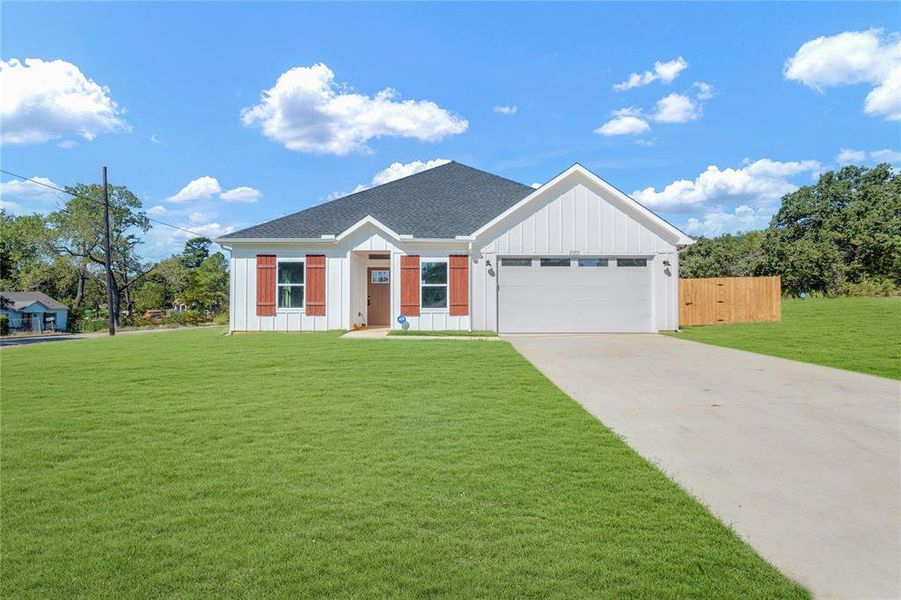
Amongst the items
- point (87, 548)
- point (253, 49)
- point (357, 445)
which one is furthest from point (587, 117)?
point (87, 548)

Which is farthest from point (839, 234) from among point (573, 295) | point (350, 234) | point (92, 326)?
point (92, 326)

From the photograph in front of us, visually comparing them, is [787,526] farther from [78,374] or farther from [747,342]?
[747,342]

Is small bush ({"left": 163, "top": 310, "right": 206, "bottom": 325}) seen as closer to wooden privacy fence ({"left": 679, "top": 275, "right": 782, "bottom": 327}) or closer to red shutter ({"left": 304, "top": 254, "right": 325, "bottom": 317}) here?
red shutter ({"left": 304, "top": 254, "right": 325, "bottom": 317})

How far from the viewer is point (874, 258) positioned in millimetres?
35688

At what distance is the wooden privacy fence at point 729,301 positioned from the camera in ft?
62.8

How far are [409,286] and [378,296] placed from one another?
2672mm

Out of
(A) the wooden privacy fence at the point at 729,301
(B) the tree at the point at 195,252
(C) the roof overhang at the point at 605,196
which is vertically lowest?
(A) the wooden privacy fence at the point at 729,301

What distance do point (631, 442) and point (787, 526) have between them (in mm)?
1682

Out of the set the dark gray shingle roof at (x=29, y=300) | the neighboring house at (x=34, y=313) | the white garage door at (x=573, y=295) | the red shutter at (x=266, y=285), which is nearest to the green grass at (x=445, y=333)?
the white garage door at (x=573, y=295)

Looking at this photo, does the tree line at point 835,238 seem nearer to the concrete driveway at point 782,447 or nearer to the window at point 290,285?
the concrete driveway at point 782,447

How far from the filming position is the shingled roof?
1645cm

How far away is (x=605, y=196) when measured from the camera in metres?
15.8

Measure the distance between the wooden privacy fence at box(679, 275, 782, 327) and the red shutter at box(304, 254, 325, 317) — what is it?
13547 millimetres

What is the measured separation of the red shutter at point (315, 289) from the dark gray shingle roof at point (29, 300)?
38548 mm
